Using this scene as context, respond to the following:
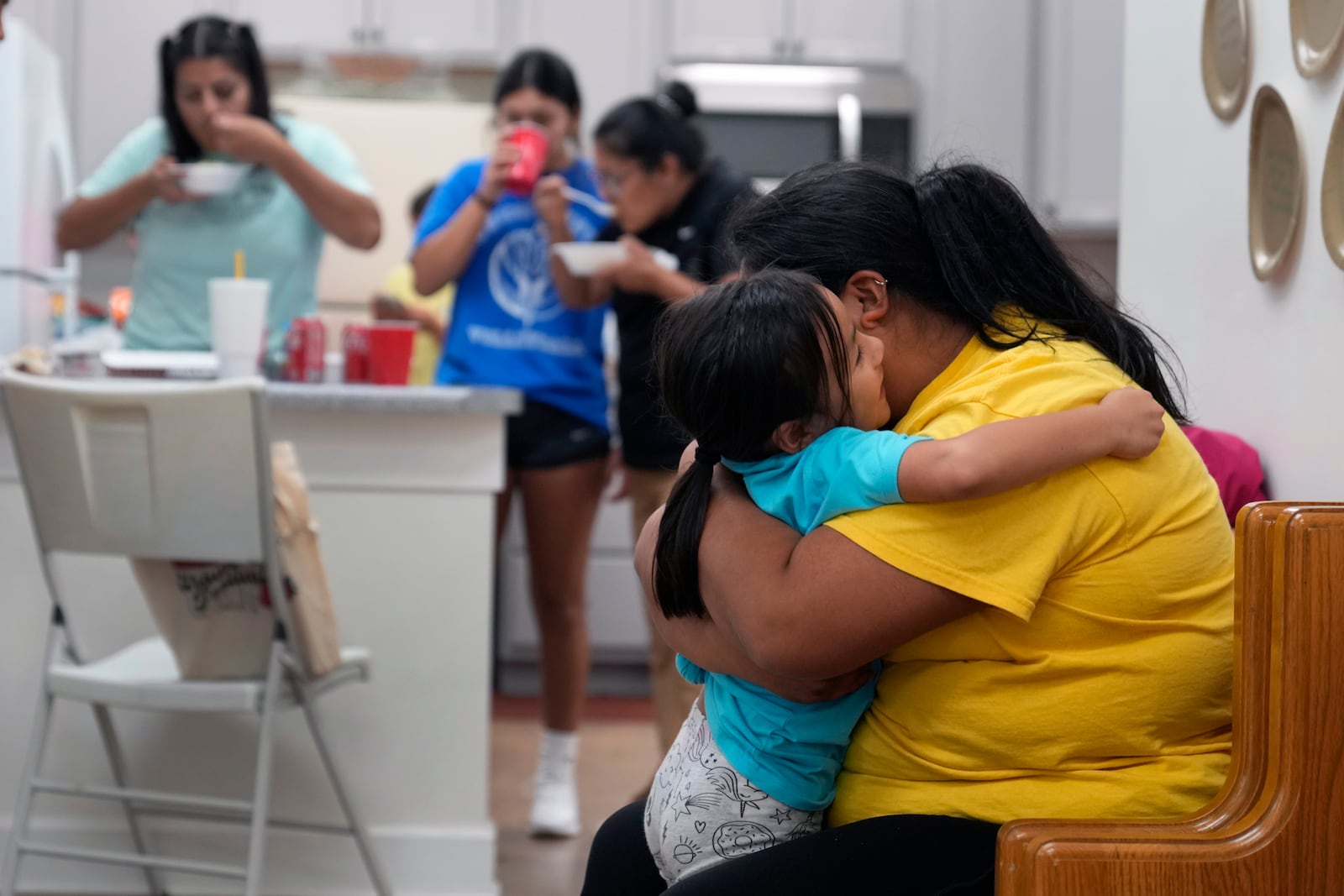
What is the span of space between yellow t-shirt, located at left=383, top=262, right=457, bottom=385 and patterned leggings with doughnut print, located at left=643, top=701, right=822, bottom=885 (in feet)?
9.20

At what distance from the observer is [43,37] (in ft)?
15.2

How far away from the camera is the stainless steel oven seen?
14.7 ft

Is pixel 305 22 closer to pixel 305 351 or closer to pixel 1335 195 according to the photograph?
pixel 305 351

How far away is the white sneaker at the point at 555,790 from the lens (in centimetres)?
279

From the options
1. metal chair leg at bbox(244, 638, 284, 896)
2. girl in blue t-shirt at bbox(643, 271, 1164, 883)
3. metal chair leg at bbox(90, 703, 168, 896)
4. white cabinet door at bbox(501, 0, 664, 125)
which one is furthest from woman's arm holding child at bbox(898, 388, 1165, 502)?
white cabinet door at bbox(501, 0, 664, 125)

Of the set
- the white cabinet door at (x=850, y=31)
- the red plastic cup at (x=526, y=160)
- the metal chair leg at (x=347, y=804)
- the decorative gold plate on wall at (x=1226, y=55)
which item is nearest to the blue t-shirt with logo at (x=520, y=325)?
the red plastic cup at (x=526, y=160)

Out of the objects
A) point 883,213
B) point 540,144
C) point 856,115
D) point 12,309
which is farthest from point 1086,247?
point 883,213

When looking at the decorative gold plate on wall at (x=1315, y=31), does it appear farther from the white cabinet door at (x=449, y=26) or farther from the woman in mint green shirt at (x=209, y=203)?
the white cabinet door at (x=449, y=26)

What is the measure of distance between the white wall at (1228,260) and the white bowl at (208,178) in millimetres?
1517

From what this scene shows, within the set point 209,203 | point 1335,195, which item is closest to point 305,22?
point 209,203

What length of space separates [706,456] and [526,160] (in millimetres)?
1688

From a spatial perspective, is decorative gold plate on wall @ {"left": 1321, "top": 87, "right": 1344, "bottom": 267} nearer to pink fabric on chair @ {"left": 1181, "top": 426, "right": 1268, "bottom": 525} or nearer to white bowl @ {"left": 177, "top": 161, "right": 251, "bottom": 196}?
pink fabric on chair @ {"left": 1181, "top": 426, "right": 1268, "bottom": 525}

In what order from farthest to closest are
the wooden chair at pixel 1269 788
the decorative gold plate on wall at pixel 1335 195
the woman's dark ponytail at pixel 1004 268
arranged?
1. the decorative gold plate on wall at pixel 1335 195
2. the woman's dark ponytail at pixel 1004 268
3. the wooden chair at pixel 1269 788

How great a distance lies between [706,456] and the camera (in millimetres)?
1106
